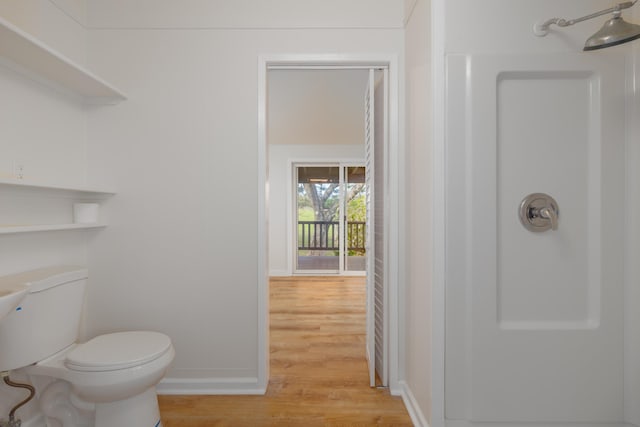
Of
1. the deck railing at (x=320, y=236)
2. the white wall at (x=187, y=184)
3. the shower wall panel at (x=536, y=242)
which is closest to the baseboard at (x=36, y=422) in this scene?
the white wall at (x=187, y=184)

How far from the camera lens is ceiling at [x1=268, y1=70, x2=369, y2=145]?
3340mm

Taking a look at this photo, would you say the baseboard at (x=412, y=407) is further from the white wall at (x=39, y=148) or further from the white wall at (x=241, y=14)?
the white wall at (x=241, y=14)

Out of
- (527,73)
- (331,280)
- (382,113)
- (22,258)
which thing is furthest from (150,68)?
(331,280)

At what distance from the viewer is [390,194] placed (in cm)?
186

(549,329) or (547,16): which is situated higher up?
(547,16)

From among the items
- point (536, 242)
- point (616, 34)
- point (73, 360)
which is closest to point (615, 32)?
point (616, 34)

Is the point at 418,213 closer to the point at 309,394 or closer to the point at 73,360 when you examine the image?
the point at 309,394

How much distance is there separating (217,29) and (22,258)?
1.57m

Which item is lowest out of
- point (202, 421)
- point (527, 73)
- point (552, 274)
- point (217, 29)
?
point (202, 421)

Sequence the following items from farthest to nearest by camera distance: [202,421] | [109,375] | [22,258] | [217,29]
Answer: [217,29] → [202,421] → [22,258] → [109,375]

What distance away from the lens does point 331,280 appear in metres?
4.82

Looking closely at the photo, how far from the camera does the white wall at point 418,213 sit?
145 cm

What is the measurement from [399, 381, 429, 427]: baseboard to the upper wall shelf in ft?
7.61

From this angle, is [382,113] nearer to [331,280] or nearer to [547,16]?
[547,16]
